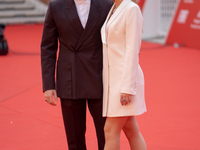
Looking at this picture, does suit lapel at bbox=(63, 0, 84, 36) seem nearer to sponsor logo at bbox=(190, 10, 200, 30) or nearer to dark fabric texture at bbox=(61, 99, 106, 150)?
dark fabric texture at bbox=(61, 99, 106, 150)

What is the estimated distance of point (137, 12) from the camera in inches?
75.9

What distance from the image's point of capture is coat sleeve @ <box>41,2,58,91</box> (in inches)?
86.1

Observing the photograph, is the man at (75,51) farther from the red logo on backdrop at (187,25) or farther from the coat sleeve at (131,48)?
the red logo on backdrop at (187,25)

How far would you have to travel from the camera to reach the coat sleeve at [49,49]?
7.18 ft

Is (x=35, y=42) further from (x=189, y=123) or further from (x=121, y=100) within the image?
(x=121, y=100)

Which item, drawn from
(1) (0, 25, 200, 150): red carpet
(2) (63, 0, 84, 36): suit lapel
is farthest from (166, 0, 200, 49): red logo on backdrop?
(2) (63, 0, 84, 36): suit lapel

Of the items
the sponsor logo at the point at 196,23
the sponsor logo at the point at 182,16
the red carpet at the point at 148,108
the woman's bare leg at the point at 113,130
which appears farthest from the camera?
the sponsor logo at the point at 182,16

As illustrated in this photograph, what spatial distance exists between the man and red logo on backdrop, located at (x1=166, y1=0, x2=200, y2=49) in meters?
6.24

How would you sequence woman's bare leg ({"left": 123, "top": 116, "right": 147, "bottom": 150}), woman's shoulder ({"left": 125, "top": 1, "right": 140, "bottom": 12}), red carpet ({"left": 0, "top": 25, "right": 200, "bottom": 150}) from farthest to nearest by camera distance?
red carpet ({"left": 0, "top": 25, "right": 200, "bottom": 150})
woman's bare leg ({"left": 123, "top": 116, "right": 147, "bottom": 150})
woman's shoulder ({"left": 125, "top": 1, "right": 140, "bottom": 12})

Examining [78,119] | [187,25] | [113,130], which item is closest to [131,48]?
[113,130]

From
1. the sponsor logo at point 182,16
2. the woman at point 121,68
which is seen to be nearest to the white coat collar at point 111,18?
the woman at point 121,68

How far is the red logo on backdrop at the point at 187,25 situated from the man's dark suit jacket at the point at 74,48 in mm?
6227

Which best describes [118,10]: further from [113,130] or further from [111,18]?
[113,130]

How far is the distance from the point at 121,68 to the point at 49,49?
55cm
